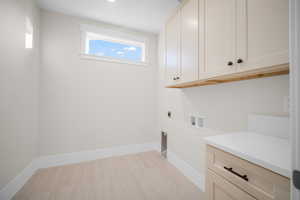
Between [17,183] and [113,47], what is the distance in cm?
246

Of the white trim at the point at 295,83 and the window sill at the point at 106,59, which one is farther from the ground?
the window sill at the point at 106,59

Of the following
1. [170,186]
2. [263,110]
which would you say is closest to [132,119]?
[170,186]

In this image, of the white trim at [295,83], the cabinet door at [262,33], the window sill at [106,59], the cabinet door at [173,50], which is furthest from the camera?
the window sill at [106,59]

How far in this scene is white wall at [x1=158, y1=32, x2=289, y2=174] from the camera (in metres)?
0.96

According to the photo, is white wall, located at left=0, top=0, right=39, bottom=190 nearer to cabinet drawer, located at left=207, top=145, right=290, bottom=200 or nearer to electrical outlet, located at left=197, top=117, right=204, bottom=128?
cabinet drawer, located at left=207, top=145, right=290, bottom=200

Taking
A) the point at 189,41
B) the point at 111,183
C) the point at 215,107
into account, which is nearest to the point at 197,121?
the point at 215,107

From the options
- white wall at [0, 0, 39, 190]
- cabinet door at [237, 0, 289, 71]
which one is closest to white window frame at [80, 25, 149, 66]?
white wall at [0, 0, 39, 190]

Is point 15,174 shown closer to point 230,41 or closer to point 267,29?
point 230,41

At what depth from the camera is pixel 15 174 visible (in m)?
1.43

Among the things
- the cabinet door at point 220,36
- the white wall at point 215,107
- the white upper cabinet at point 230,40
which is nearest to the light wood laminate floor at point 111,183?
the white wall at point 215,107

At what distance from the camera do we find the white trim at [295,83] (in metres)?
0.37

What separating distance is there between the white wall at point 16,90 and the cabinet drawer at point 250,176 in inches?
77.9

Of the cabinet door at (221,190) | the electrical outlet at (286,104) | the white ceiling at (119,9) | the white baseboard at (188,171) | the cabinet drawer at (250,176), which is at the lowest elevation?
the white baseboard at (188,171)

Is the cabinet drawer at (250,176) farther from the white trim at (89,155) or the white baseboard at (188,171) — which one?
the white trim at (89,155)
